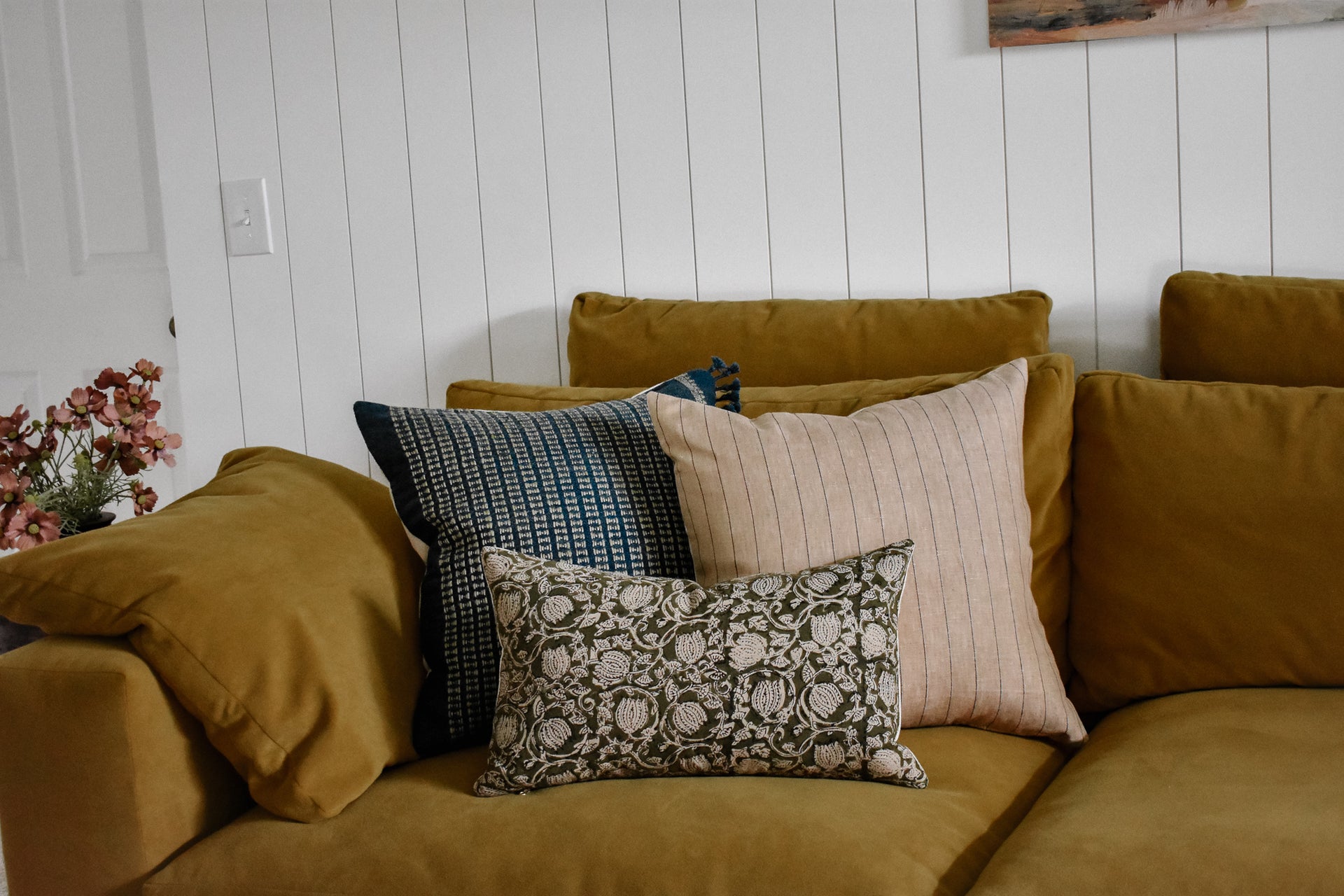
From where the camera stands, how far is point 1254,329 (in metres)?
1.50

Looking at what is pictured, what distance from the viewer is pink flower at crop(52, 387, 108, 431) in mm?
1523

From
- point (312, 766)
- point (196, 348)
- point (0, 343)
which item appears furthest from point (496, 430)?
point (0, 343)

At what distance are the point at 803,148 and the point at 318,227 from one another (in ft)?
3.00

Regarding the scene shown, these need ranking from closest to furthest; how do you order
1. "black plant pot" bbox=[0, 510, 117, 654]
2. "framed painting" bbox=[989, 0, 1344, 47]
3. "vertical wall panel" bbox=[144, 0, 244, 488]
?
"black plant pot" bbox=[0, 510, 117, 654] < "framed painting" bbox=[989, 0, 1344, 47] < "vertical wall panel" bbox=[144, 0, 244, 488]

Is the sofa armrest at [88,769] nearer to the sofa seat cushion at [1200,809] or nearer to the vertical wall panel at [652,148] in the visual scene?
the sofa seat cushion at [1200,809]

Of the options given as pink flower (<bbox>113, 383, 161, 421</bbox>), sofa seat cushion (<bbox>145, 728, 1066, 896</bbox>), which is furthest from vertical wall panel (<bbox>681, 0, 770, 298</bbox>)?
sofa seat cushion (<bbox>145, 728, 1066, 896</bbox>)

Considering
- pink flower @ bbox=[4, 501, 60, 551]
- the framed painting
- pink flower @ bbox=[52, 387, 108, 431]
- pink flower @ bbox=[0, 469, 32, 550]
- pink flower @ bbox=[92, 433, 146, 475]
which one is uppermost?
the framed painting

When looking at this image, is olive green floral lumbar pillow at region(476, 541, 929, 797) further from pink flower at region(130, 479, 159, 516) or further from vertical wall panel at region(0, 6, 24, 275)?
vertical wall panel at region(0, 6, 24, 275)

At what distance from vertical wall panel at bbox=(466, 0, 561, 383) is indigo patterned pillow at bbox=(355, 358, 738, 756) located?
0.69 metres

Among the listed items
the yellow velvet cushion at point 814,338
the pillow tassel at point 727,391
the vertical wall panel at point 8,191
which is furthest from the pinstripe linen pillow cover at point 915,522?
the vertical wall panel at point 8,191

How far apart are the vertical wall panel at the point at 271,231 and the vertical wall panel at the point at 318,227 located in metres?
0.02

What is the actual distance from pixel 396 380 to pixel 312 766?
3.60ft

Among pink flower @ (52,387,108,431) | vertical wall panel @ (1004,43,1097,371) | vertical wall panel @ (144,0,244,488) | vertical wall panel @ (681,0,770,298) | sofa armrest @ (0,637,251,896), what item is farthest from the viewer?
Answer: vertical wall panel @ (144,0,244,488)

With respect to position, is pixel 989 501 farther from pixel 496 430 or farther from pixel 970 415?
pixel 496 430
